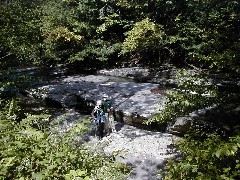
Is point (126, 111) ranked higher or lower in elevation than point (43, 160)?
lower

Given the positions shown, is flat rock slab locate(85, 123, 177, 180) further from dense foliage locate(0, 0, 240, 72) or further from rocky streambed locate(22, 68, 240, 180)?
dense foliage locate(0, 0, 240, 72)

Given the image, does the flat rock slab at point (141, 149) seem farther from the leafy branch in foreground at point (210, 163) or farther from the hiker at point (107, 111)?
the leafy branch in foreground at point (210, 163)

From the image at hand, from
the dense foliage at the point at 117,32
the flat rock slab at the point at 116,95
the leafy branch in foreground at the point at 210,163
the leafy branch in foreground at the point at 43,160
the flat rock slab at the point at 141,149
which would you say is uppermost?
the dense foliage at the point at 117,32

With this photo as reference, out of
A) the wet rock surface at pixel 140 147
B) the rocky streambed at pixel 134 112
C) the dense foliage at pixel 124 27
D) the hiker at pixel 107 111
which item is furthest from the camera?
the dense foliage at pixel 124 27

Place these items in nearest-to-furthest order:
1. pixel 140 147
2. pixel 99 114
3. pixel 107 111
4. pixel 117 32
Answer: pixel 140 147
pixel 99 114
pixel 107 111
pixel 117 32

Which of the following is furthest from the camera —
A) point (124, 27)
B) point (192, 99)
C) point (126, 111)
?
point (124, 27)

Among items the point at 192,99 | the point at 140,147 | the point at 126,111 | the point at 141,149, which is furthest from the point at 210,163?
the point at 126,111

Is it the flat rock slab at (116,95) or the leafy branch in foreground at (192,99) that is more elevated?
the leafy branch in foreground at (192,99)

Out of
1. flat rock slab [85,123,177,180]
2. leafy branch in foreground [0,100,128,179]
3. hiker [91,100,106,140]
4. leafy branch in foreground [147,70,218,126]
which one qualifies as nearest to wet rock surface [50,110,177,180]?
flat rock slab [85,123,177,180]

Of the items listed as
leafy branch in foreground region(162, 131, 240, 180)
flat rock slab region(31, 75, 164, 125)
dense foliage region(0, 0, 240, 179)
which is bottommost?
flat rock slab region(31, 75, 164, 125)

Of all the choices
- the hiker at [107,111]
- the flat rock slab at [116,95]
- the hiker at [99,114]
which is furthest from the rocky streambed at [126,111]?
the hiker at [99,114]

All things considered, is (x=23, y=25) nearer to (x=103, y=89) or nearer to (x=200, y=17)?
(x=103, y=89)

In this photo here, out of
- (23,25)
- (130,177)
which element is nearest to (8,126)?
(130,177)

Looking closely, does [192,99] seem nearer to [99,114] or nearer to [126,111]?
[99,114]
